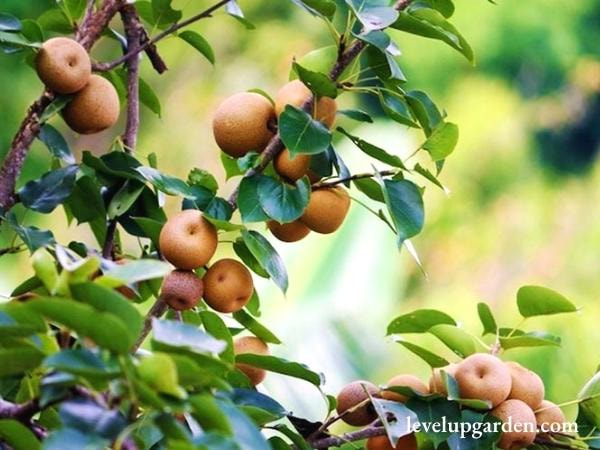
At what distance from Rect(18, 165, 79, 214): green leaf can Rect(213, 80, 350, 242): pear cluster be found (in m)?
0.10

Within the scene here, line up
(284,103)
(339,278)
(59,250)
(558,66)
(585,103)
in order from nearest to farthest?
(59,250)
(284,103)
(339,278)
(558,66)
(585,103)

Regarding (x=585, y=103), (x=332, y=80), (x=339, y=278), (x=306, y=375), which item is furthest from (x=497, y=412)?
(x=585, y=103)

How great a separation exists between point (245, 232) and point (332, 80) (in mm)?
104

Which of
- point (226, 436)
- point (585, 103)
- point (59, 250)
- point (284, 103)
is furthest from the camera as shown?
point (585, 103)

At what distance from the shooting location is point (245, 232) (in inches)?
25.5

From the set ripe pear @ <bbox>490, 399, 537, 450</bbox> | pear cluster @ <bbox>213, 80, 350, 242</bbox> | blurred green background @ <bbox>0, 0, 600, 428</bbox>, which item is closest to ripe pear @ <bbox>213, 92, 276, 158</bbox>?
pear cluster @ <bbox>213, 80, 350, 242</bbox>

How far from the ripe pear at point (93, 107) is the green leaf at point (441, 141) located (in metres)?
0.19

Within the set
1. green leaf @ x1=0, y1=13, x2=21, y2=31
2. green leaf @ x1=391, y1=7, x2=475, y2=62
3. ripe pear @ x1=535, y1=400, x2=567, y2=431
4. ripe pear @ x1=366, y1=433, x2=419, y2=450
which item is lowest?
ripe pear @ x1=366, y1=433, x2=419, y2=450

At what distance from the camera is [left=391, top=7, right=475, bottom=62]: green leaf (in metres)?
0.67

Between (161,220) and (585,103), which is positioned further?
(585,103)

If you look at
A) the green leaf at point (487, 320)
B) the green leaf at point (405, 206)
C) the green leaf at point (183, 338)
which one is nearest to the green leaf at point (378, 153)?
the green leaf at point (405, 206)

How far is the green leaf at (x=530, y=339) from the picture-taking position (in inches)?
26.6

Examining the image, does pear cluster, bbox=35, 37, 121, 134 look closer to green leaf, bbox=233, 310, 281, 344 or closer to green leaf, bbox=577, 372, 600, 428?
green leaf, bbox=233, 310, 281, 344

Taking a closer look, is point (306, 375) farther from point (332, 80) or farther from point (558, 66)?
point (558, 66)
